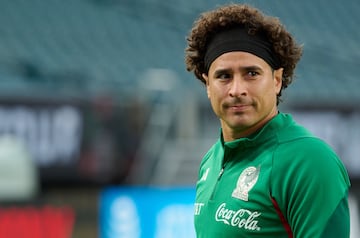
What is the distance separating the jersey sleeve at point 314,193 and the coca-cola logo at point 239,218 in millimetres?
96

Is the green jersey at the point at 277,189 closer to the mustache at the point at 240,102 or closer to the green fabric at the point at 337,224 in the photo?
the green fabric at the point at 337,224

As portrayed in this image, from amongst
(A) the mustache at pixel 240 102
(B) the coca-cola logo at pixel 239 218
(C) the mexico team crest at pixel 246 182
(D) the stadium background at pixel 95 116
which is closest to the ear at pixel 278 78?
(A) the mustache at pixel 240 102

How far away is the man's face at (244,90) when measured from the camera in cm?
275

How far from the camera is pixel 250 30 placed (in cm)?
282

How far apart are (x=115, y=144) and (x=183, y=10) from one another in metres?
4.69

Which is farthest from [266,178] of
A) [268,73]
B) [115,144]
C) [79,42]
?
[79,42]

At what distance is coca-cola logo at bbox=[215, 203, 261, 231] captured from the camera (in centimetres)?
267

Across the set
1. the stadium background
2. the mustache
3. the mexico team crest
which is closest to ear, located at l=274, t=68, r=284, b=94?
the mustache

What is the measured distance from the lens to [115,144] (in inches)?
394

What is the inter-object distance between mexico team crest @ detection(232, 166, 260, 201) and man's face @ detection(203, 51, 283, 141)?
134mm

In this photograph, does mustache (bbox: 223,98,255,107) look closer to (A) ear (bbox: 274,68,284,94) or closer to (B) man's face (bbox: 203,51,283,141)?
(B) man's face (bbox: 203,51,283,141)

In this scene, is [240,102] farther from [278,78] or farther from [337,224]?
[337,224]

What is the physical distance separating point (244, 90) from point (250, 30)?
0.65 feet

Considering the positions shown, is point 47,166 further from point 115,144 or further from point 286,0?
point 286,0
